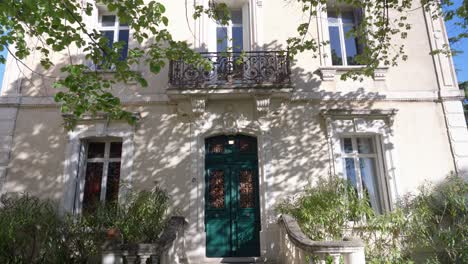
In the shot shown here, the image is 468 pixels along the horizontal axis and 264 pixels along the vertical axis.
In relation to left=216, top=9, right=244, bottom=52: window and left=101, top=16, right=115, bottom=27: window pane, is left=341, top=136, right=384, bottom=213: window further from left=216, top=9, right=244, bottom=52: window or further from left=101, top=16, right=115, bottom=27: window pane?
left=101, top=16, right=115, bottom=27: window pane

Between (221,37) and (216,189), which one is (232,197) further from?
(221,37)

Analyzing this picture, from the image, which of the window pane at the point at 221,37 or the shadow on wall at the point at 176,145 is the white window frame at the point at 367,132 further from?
the window pane at the point at 221,37

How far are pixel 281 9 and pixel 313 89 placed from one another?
217cm

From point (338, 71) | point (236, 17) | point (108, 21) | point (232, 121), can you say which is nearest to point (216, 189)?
point (232, 121)

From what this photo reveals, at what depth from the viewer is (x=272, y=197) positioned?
6688 mm

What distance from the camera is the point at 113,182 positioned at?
22.9ft

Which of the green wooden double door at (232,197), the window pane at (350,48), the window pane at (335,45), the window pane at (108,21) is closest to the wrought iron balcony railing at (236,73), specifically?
the green wooden double door at (232,197)

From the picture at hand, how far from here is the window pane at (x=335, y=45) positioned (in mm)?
7723

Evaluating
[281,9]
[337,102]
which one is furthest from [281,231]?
[281,9]

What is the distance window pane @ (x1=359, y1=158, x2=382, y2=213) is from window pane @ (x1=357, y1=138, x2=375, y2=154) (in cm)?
18

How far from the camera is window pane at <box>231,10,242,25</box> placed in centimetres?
819

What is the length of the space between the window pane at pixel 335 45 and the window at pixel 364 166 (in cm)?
188

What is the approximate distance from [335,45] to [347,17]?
90 cm

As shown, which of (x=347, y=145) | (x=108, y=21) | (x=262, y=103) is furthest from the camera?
(x=108, y=21)
